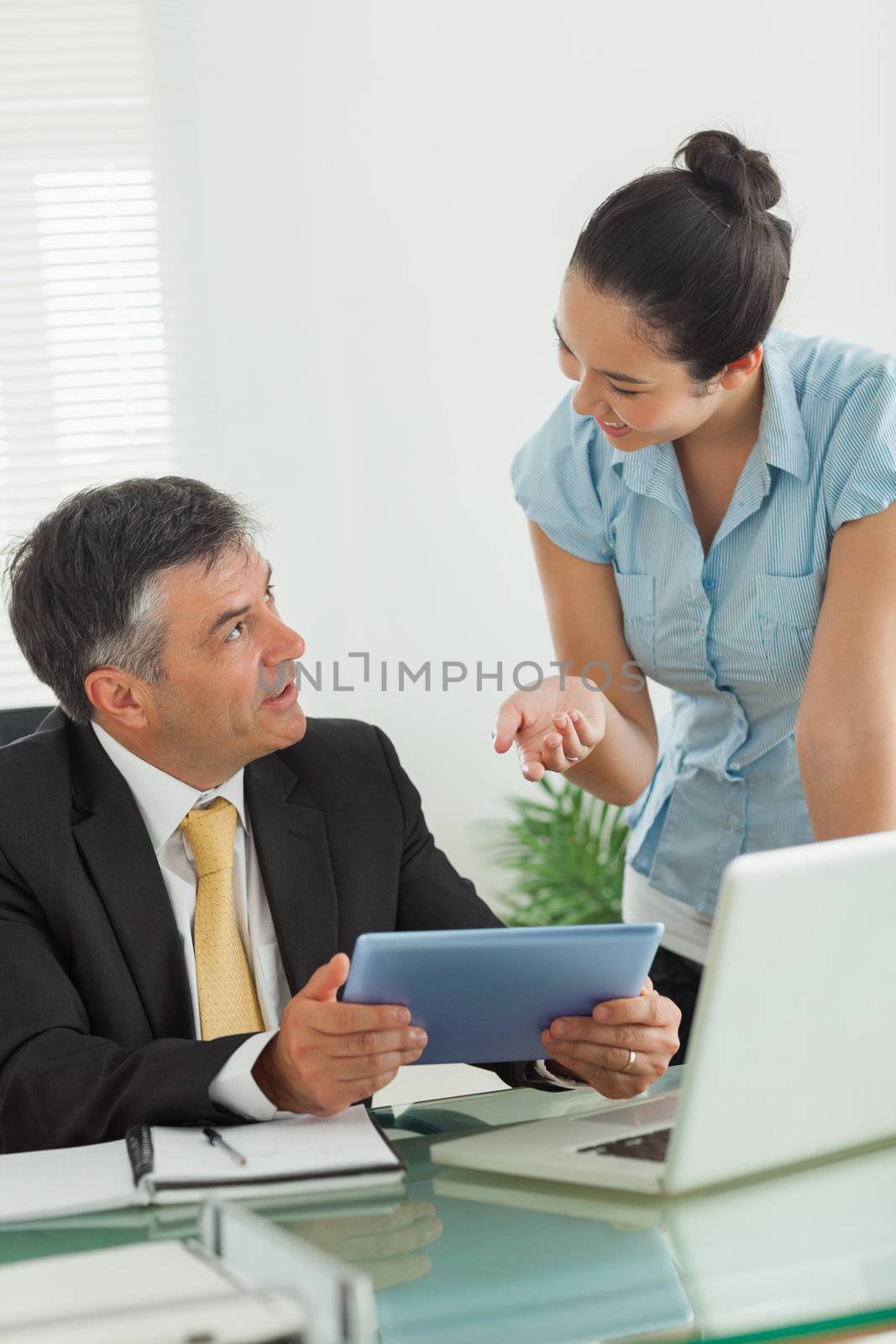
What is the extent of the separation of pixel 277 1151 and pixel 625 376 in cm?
103

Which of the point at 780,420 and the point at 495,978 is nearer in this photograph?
the point at 495,978

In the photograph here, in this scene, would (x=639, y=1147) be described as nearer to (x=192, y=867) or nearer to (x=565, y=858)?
(x=192, y=867)

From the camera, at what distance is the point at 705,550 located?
208 cm

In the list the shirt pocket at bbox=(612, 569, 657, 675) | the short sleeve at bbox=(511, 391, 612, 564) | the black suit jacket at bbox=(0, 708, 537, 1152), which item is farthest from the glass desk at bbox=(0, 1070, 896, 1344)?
the short sleeve at bbox=(511, 391, 612, 564)

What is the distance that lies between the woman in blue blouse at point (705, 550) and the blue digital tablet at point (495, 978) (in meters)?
0.07

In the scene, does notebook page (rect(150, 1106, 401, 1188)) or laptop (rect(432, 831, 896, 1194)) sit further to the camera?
notebook page (rect(150, 1106, 401, 1188))

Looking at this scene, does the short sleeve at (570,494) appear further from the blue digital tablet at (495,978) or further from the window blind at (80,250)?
the window blind at (80,250)

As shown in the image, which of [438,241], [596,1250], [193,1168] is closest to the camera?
[596,1250]

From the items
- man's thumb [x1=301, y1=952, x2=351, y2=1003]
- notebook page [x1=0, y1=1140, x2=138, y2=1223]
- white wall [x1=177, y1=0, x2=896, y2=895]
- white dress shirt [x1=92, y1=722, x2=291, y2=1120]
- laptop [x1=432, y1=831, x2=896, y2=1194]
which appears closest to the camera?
laptop [x1=432, y1=831, x2=896, y2=1194]

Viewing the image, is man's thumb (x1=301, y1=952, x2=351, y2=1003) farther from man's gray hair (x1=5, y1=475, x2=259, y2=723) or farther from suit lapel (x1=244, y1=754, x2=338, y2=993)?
man's gray hair (x1=5, y1=475, x2=259, y2=723)

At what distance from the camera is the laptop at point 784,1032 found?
3.66ft

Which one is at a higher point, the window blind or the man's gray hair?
the window blind

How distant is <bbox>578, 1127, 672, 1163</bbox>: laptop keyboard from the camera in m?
1.28

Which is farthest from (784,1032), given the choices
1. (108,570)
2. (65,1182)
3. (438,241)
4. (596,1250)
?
(438,241)
